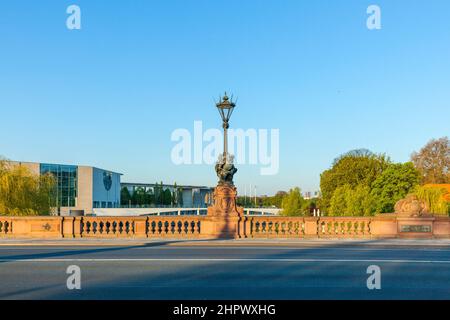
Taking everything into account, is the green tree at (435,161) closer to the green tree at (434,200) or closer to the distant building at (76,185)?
the green tree at (434,200)

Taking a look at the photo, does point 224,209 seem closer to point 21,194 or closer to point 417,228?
point 417,228

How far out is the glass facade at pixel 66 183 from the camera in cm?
8675

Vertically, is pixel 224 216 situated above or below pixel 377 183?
below

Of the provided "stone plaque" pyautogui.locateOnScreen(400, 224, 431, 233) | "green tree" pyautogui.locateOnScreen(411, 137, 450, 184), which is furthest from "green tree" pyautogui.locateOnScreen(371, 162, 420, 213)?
"stone plaque" pyautogui.locateOnScreen(400, 224, 431, 233)

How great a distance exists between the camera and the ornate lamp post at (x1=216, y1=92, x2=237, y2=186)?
2239 cm

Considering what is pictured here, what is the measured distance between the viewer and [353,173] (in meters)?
73.4

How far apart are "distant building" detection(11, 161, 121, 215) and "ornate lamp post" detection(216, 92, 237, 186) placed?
6444 cm

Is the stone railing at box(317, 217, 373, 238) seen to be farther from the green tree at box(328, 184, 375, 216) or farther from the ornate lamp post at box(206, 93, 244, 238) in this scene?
the green tree at box(328, 184, 375, 216)

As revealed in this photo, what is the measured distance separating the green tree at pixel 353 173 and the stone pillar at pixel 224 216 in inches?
2081

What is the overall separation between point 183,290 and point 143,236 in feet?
44.1

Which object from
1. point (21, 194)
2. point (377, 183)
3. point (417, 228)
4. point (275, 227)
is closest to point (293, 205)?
point (377, 183)

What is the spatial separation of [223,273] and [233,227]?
1065 centimetres

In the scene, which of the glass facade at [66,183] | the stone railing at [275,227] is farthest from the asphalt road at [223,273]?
the glass facade at [66,183]
